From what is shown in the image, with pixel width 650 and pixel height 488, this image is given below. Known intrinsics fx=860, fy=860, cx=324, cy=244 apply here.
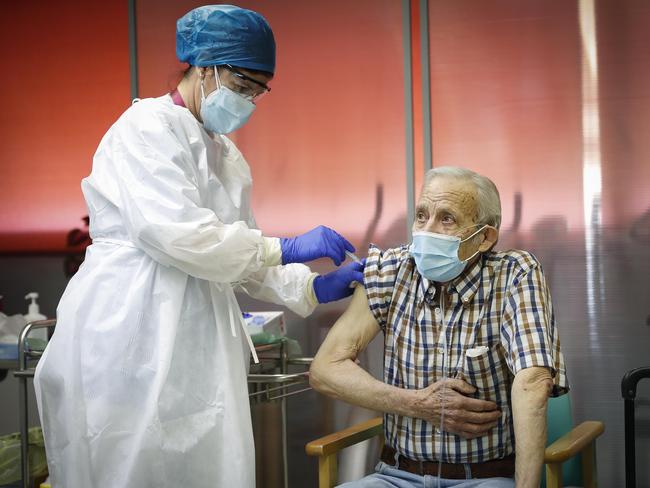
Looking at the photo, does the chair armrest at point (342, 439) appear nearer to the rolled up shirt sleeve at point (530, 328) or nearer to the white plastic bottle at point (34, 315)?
the rolled up shirt sleeve at point (530, 328)

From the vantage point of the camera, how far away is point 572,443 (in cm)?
221

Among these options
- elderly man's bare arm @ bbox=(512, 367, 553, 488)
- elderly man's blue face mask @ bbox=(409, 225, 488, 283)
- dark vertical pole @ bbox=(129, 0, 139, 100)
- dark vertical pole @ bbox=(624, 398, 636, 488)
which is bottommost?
dark vertical pole @ bbox=(624, 398, 636, 488)

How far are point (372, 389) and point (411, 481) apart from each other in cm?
25

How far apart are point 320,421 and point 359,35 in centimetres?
151

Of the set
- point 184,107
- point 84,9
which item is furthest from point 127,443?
point 84,9

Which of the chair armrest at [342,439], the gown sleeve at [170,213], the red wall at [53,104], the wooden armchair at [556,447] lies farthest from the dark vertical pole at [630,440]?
the red wall at [53,104]

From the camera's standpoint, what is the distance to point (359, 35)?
3.30 m

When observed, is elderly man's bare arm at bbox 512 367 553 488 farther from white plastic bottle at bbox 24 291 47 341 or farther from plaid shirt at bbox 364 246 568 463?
white plastic bottle at bbox 24 291 47 341

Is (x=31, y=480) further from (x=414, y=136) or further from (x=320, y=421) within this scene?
(x=414, y=136)

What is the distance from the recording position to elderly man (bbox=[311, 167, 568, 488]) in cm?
213

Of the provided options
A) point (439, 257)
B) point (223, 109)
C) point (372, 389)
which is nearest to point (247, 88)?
point (223, 109)

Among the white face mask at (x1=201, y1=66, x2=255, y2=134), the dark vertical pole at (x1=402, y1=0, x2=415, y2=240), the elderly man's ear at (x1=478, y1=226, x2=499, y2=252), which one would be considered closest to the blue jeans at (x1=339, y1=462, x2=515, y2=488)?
the elderly man's ear at (x1=478, y1=226, x2=499, y2=252)

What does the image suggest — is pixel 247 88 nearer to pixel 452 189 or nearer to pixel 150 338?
pixel 452 189

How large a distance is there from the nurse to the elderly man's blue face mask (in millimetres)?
243
